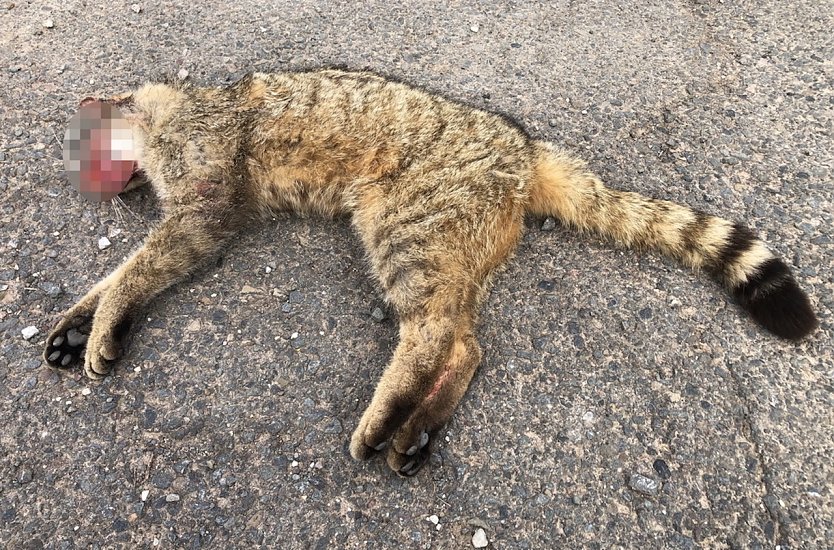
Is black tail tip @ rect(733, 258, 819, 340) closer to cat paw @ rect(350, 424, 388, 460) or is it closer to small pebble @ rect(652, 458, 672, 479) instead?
small pebble @ rect(652, 458, 672, 479)

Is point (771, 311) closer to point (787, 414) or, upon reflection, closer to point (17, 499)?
point (787, 414)

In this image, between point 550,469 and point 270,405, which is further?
point 270,405

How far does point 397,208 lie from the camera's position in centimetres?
322

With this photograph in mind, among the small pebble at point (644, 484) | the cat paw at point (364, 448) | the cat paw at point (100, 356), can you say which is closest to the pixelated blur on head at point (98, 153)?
the cat paw at point (100, 356)

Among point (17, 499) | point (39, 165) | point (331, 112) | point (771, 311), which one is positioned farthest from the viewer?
point (39, 165)

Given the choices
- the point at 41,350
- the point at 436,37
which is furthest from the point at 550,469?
the point at 436,37

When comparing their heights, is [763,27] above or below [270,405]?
above

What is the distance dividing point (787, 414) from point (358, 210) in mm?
2440

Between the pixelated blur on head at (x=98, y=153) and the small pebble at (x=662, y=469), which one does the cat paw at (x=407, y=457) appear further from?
the pixelated blur on head at (x=98, y=153)

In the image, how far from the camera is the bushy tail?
301 centimetres

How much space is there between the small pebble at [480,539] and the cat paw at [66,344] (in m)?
2.16

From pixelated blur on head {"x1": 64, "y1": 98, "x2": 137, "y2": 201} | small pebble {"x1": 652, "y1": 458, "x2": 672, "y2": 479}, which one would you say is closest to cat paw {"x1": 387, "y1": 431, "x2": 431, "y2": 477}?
small pebble {"x1": 652, "y1": 458, "x2": 672, "y2": 479}

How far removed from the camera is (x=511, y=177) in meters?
3.29

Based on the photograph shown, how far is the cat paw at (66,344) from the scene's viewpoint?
298 centimetres
